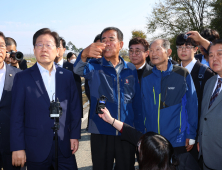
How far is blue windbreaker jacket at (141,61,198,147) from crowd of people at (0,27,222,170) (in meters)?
0.01

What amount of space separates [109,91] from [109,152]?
2.81 feet

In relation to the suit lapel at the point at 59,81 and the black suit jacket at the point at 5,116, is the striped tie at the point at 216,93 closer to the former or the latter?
the suit lapel at the point at 59,81

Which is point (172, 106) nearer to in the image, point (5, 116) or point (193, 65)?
point (193, 65)

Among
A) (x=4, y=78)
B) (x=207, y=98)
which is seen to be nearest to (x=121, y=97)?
(x=207, y=98)

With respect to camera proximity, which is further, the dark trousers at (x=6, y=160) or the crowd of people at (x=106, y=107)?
the dark trousers at (x=6, y=160)

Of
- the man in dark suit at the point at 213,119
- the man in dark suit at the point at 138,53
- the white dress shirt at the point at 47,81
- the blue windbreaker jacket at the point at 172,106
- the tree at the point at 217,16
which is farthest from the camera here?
the tree at the point at 217,16

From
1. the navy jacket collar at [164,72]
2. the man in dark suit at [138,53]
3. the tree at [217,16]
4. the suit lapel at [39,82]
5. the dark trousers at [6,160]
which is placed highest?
the tree at [217,16]

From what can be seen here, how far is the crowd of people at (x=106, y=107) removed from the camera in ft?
8.50

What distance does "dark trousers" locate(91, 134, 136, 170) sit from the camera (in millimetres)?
2928

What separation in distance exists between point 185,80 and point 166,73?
28 centimetres

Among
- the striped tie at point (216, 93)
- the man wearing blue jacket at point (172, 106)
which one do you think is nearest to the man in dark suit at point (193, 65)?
the man wearing blue jacket at point (172, 106)

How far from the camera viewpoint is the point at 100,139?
2949mm

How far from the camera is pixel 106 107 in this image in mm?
2967

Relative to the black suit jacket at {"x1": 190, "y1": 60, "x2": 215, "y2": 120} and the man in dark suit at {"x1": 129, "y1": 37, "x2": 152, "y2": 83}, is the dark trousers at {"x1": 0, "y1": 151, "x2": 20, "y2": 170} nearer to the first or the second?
the man in dark suit at {"x1": 129, "y1": 37, "x2": 152, "y2": 83}
